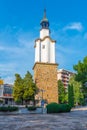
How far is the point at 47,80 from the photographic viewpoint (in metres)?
44.1

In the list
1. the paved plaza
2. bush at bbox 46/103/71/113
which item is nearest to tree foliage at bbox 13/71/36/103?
bush at bbox 46/103/71/113

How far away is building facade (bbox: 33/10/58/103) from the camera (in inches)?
1707

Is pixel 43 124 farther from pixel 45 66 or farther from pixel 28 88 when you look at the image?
pixel 45 66

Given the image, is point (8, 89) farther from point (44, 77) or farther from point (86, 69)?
point (86, 69)

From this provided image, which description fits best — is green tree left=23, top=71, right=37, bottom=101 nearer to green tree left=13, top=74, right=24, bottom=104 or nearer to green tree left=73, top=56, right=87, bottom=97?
green tree left=13, top=74, right=24, bottom=104

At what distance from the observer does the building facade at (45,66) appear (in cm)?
4337

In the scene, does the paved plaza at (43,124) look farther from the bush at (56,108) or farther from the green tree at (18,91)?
the green tree at (18,91)

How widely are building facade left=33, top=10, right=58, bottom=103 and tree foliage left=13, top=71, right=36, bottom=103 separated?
2.98m

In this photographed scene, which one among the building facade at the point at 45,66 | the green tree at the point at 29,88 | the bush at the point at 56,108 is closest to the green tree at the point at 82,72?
the building facade at the point at 45,66

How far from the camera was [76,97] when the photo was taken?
49.9 metres

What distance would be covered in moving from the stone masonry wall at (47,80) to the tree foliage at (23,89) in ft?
9.59

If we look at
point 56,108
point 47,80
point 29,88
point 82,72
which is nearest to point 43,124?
point 56,108

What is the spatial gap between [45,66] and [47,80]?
9.77 ft

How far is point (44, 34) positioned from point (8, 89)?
889 inches
